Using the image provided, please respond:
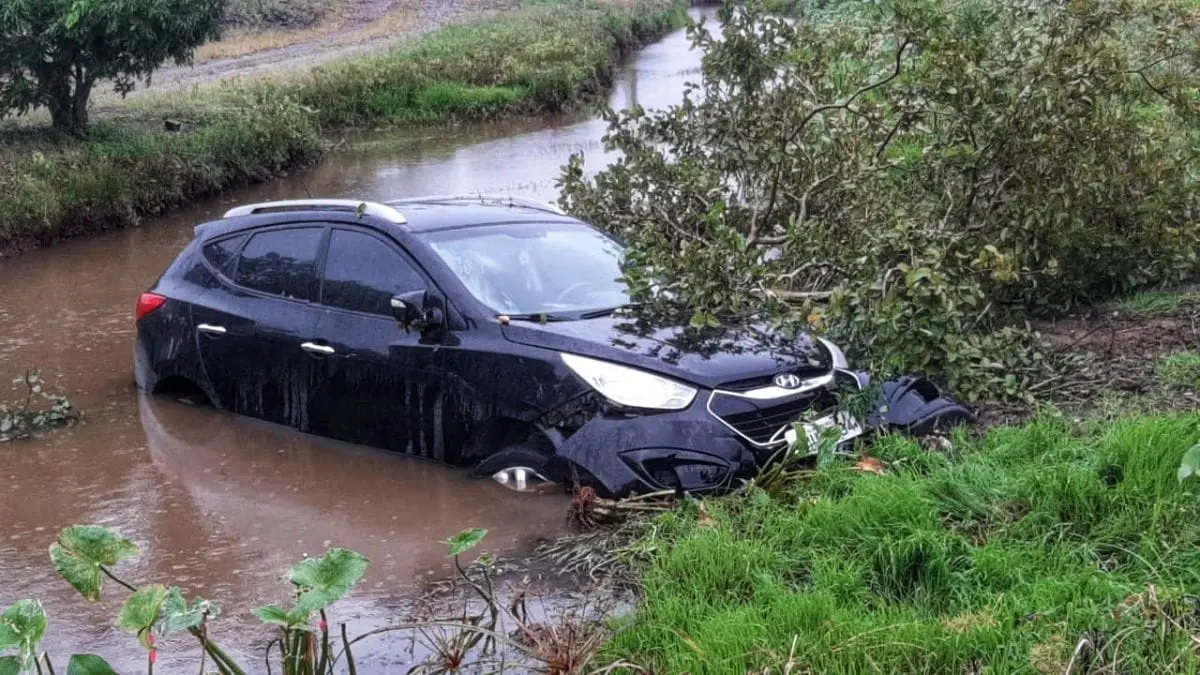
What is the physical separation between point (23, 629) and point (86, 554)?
31 centimetres

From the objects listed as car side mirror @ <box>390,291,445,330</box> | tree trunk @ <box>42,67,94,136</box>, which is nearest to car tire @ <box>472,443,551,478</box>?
car side mirror @ <box>390,291,445,330</box>

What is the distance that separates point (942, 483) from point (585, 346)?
1814mm

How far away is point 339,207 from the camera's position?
779cm

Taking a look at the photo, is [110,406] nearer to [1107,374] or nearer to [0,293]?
[0,293]

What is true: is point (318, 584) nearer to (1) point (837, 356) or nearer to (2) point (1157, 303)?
(1) point (837, 356)

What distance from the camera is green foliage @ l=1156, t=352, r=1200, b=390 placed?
6789 millimetres

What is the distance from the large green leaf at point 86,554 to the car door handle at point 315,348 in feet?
10.7

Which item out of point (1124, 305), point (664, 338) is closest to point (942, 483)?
point (664, 338)

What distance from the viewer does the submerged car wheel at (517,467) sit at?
649 centimetres

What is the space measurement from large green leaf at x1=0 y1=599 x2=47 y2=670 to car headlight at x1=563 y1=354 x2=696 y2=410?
2881 mm

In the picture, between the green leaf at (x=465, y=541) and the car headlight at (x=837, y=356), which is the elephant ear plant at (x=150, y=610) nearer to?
the green leaf at (x=465, y=541)

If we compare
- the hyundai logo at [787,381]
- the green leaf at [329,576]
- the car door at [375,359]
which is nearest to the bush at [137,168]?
the car door at [375,359]

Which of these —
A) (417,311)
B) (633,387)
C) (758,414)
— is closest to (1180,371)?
(758,414)

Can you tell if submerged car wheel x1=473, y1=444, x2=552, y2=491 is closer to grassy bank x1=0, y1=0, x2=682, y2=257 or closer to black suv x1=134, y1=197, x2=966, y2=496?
black suv x1=134, y1=197, x2=966, y2=496
